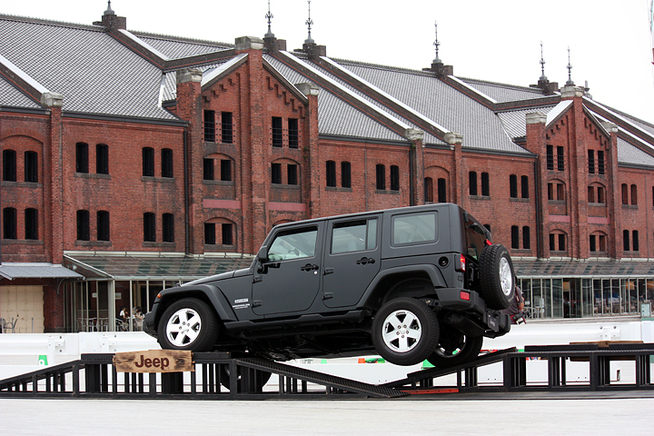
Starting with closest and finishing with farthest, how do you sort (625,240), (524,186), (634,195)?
(524,186) → (625,240) → (634,195)

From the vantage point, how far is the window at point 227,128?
49.4 metres

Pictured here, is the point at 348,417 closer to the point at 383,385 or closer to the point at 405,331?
the point at 405,331

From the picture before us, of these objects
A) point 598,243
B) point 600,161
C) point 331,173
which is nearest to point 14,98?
point 331,173

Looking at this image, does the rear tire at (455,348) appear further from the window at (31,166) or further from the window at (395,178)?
the window at (395,178)

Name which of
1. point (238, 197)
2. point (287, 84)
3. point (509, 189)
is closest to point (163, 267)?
point (238, 197)

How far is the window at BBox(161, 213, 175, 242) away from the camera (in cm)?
4772

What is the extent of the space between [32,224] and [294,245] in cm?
3289

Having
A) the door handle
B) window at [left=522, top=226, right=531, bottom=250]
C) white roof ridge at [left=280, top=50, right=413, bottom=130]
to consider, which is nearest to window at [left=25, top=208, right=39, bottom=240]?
white roof ridge at [left=280, top=50, right=413, bottom=130]

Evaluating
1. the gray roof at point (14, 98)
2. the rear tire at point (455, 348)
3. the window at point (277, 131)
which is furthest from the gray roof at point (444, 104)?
the rear tire at point (455, 348)

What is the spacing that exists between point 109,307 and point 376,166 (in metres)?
18.8

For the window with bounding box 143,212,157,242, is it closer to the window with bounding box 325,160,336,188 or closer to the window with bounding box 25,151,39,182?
the window with bounding box 25,151,39,182

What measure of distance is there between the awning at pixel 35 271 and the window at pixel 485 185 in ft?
88.8

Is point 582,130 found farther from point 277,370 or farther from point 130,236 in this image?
point 277,370

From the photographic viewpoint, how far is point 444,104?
67.2 meters
